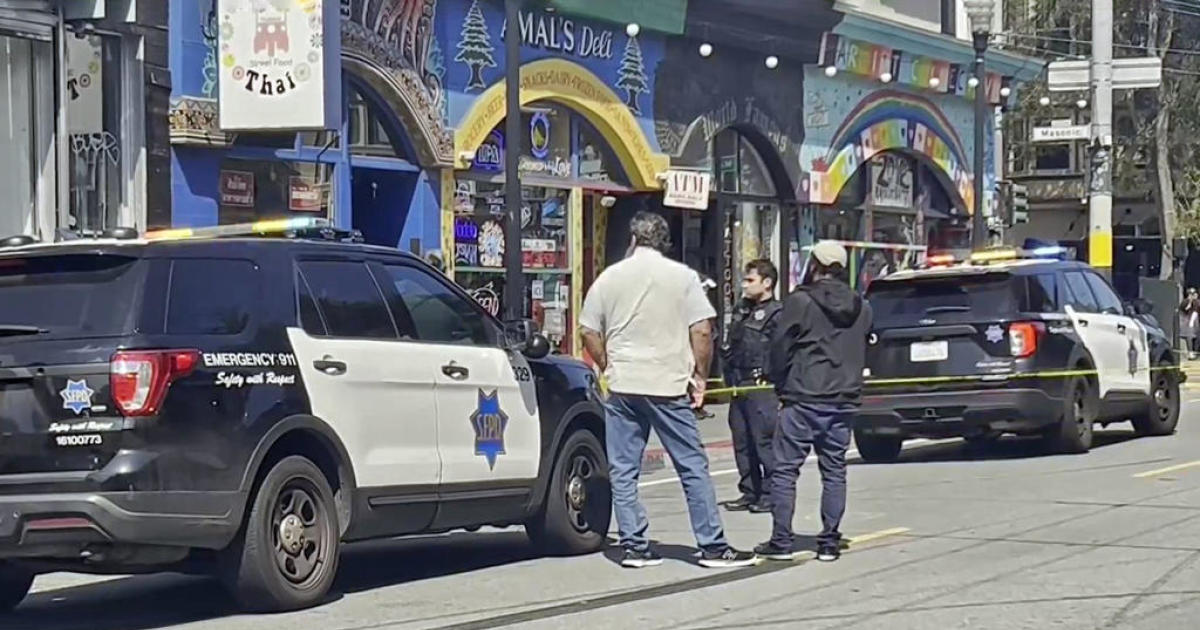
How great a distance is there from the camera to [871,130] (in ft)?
94.7

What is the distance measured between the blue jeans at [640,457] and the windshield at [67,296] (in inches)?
110

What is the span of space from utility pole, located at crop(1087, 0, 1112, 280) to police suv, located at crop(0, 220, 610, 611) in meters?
19.6

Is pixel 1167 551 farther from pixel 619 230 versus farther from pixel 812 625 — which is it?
pixel 619 230

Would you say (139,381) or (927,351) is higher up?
(139,381)

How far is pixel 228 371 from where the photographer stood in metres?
8.04

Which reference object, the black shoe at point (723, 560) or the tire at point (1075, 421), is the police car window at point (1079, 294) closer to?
the tire at point (1075, 421)

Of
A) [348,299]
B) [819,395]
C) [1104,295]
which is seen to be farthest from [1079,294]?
[348,299]

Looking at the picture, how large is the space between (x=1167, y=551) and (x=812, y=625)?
10.0 ft

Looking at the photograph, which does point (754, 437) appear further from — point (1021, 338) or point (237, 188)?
point (237, 188)

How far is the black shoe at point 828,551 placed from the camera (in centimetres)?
996

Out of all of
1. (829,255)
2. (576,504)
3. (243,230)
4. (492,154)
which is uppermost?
(492,154)

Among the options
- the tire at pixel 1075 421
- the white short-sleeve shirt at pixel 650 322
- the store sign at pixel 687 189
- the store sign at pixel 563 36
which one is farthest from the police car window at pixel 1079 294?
the white short-sleeve shirt at pixel 650 322

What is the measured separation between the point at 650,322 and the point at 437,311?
1.18 m

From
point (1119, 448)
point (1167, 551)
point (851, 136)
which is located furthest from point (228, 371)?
point (851, 136)
